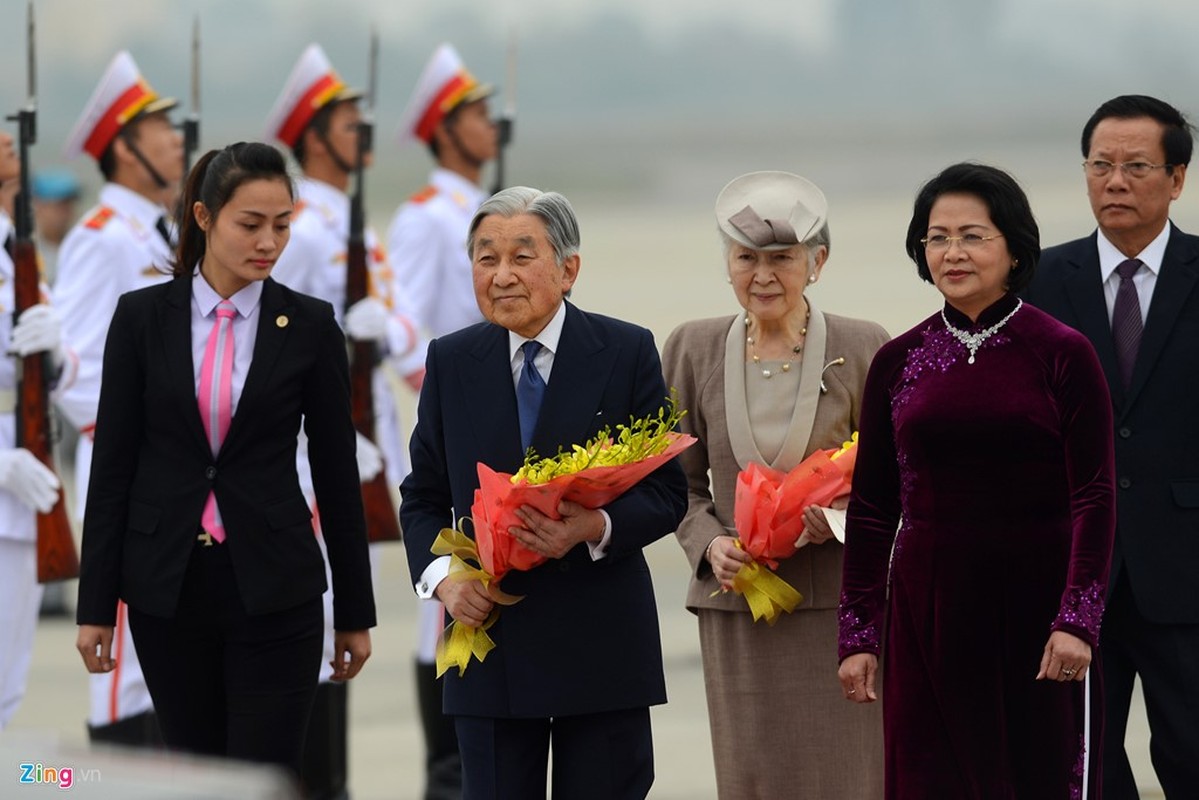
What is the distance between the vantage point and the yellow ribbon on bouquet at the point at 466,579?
10.9 feet

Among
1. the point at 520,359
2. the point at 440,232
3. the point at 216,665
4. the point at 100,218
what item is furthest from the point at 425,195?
the point at 520,359

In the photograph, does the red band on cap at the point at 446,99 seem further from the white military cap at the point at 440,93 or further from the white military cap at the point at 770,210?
the white military cap at the point at 770,210

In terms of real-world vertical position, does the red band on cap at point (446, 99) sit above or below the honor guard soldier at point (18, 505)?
above

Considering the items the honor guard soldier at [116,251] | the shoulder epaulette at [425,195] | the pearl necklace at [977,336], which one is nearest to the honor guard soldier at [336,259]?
the shoulder epaulette at [425,195]

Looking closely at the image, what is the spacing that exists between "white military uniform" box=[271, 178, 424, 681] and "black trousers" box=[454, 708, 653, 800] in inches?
104

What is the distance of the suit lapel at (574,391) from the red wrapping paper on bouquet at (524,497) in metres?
0.12

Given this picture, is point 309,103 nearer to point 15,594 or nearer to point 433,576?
point 15,594

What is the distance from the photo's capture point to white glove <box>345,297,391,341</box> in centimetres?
623

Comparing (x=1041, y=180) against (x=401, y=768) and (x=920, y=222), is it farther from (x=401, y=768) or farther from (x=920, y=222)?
(x=920, y=222)

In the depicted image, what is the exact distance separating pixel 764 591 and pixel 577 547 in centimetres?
52

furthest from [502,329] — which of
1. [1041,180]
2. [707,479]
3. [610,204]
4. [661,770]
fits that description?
[610,204]

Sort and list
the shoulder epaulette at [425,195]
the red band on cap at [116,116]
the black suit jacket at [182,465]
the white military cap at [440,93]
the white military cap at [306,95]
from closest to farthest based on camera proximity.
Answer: the black suit jacket at [182,465]
the red band on cap at [116,116]
the white military cap at [306,95]
the shoulder epaulette at [425,195]
the white military cap at [440,93]

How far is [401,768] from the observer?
5938mm
